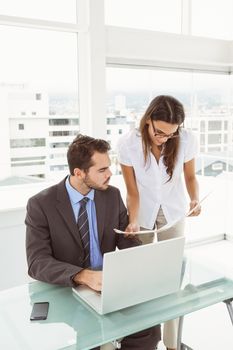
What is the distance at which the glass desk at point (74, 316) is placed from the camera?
1.10 meters

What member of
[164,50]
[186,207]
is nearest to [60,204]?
[186,207]

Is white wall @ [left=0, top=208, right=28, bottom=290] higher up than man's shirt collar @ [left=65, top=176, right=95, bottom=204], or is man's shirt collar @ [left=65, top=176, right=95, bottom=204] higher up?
man's shirt collar @ [left=65, top=176, right=95, bottom=204]

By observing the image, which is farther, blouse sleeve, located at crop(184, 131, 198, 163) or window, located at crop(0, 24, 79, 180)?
window, located at crop(0, 24, 79, 180)

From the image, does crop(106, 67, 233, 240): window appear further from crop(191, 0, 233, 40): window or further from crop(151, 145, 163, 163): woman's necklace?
crop(151, 145, 163, 163): woman's necklace

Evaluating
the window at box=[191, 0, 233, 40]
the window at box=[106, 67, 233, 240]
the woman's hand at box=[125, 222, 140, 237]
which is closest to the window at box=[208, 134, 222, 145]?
the window at box=[106, 67, 233, 240]

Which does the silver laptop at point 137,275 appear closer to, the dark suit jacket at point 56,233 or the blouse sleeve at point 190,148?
the dark suit jacket at point 56,233

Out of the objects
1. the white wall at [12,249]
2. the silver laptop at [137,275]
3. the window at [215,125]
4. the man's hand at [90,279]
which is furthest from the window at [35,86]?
the silver laptop at [137,275]

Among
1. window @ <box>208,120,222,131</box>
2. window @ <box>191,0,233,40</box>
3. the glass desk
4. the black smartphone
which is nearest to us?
the glass desk

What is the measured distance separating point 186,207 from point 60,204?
884 millimetres

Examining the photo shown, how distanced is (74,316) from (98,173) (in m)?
0.63

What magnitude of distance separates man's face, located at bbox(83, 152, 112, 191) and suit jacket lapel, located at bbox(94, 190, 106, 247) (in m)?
0.06

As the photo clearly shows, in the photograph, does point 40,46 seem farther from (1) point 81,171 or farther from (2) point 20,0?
(1) point 81,171

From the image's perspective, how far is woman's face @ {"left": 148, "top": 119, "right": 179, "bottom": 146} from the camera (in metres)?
1.88

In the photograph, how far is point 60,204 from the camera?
5.23 feet
